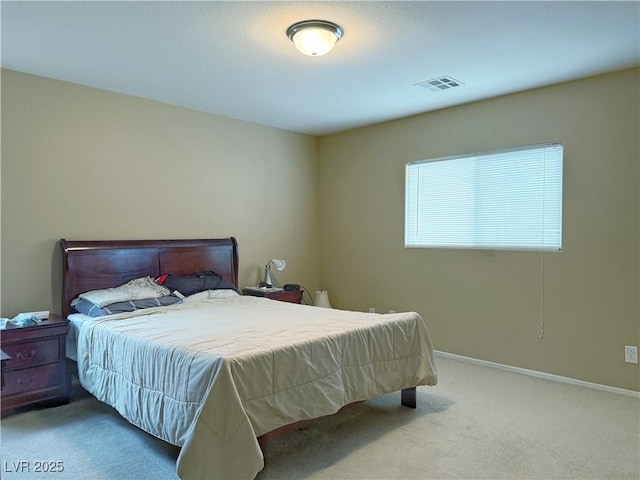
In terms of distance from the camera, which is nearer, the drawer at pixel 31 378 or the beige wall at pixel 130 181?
the drawer at pixel 31 378

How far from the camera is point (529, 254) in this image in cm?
407

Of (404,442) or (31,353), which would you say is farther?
(31,353)

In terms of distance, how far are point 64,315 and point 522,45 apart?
3955 millimetres

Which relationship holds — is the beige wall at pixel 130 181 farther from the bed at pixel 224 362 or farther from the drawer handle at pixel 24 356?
the drawer handle at pixel 24 356

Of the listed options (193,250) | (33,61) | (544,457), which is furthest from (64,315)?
(544,457)

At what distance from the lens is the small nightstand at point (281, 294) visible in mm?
4766

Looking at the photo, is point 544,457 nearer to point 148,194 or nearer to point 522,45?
point 522,45

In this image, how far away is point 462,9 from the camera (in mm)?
2576

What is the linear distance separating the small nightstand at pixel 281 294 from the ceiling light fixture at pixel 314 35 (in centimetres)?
264

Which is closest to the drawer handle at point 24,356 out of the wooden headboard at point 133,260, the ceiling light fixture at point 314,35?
the wooden headboard at point 133,260

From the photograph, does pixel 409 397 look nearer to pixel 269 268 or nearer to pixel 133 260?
pixel 269 268

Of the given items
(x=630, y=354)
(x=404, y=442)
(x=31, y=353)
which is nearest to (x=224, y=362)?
(x=404, y=442)

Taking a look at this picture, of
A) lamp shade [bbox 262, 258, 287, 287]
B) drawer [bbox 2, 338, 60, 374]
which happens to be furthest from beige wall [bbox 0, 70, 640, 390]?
drawer [bbox 2, 338, 60, 374]

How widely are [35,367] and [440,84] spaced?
3.82 meters
